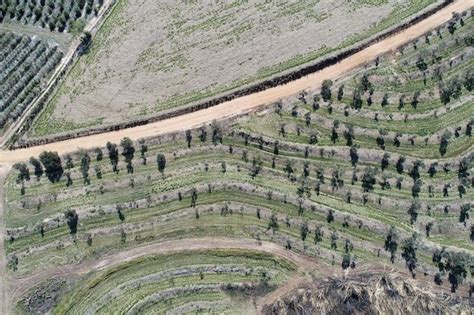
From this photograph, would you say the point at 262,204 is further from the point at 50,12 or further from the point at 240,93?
the point at 50,12

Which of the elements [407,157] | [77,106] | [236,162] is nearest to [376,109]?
[407,157]

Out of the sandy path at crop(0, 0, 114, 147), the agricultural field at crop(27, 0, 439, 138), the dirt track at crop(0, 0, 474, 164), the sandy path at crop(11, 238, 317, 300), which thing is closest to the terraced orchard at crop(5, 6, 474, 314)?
the sandy path at crop(11, 238, 317, 300)

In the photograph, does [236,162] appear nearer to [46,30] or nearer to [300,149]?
[300,149]

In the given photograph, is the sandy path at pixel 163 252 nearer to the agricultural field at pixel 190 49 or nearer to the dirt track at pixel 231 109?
the dirt track at pixel 231 109

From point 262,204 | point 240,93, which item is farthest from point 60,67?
point 262,204

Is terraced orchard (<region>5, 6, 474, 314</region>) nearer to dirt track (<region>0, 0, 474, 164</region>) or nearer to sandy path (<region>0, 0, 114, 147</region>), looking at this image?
dirt track (<region>0, 0, 474, 164</region>)

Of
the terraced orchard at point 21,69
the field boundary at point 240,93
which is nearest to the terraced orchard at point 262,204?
the field boundary at point 240,93
